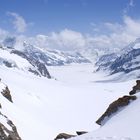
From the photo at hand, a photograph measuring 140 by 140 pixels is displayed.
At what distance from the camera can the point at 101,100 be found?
552 feet

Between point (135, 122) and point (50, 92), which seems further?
point (50, 92)

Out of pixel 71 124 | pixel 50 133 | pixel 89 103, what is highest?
pixel 89 103

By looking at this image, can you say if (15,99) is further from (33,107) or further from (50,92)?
(50,92)

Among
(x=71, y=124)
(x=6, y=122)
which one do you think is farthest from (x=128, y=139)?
(x=71, y=124)

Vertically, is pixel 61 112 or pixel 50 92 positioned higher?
pixel 50 92

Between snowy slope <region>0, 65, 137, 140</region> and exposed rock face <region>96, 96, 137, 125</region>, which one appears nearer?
exposed rock face <region>96, 96, 137, 125</region>

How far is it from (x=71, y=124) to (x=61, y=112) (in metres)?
15.4

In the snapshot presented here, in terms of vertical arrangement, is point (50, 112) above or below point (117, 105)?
above

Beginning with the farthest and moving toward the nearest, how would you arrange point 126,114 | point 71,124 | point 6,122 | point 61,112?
1. point 61,112
2. point 71,124
3. point 6,122
4. point 126,114

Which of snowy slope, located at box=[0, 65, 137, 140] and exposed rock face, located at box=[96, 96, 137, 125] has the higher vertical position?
snowy slope, located at box=[0, 65, 137, 140]

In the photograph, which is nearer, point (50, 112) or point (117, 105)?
point (117, 105)

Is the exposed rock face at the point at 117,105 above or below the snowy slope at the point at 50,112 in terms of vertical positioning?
below

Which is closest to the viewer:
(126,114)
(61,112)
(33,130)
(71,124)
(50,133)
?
(126,114)

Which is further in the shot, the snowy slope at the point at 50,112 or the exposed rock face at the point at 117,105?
the snowy slope at the point at 50,112
